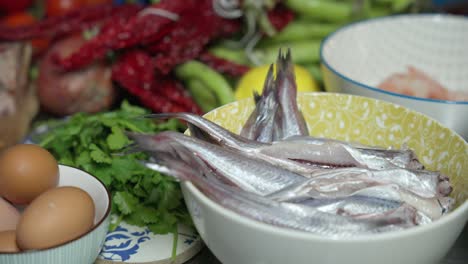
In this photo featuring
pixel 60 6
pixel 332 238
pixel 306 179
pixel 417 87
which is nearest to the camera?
pixel 332 238

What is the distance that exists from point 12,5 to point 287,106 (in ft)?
4.33

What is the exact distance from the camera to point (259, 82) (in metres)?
1.15

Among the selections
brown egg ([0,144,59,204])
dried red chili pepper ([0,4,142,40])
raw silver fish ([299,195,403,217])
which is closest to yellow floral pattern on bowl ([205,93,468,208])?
raw silver fish ([299,195,403,217])

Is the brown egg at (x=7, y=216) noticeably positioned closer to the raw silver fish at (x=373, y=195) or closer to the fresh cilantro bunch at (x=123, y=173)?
the fresh cilantro bunch at (x=123, y=173)

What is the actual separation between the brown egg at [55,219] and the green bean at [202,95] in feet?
1.95

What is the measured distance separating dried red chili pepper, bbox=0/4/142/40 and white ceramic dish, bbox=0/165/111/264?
630mm

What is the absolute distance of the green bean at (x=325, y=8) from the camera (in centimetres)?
133

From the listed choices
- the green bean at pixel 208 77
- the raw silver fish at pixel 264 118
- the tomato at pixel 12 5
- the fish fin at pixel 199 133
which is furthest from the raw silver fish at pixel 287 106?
the tomato at pixel 12 5

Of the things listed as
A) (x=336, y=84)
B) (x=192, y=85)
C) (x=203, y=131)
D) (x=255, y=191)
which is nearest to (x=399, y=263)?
(x=255, y=191)

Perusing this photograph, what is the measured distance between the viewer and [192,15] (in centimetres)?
132

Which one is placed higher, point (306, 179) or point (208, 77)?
point (306, 179)

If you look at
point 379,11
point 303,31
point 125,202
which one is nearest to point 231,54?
point 303,31

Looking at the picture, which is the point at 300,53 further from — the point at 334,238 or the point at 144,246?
the point at 334,238

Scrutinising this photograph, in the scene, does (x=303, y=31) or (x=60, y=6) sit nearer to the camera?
(x=303, y=31)
